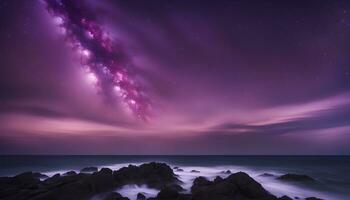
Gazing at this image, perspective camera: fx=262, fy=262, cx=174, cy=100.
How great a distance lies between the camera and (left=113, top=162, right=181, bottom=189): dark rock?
898 inches

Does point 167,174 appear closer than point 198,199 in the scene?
No

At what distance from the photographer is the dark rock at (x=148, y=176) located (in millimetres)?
22812

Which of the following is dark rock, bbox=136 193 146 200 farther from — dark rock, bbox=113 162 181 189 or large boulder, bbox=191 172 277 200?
large boulder, bbox=191 172 277 200

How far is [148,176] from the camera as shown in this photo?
2420 cm

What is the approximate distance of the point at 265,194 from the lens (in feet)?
54.5

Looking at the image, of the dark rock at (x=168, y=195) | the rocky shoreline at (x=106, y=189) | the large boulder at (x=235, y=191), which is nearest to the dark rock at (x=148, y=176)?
the rocky shoreline at (x=106, y=189)

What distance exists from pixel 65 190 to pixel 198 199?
27.2ft

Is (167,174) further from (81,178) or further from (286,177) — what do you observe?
(286,177)

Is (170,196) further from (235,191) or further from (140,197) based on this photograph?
(235,191)

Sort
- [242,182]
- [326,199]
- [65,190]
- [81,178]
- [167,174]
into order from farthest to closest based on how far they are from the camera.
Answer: [167,174] < [326,199] < [81,178] < [242,182] < [65,190]

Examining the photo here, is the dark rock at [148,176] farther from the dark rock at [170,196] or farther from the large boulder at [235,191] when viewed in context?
the large boulder at [235,191]

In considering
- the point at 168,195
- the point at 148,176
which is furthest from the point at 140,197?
the point at 148,176

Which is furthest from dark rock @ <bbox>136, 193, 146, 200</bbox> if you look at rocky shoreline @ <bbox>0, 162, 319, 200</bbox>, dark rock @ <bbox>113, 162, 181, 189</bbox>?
dark rock @ <bbox>113, 162, 181, 189</bbox>

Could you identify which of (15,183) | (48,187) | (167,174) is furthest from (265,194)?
(15,183)
